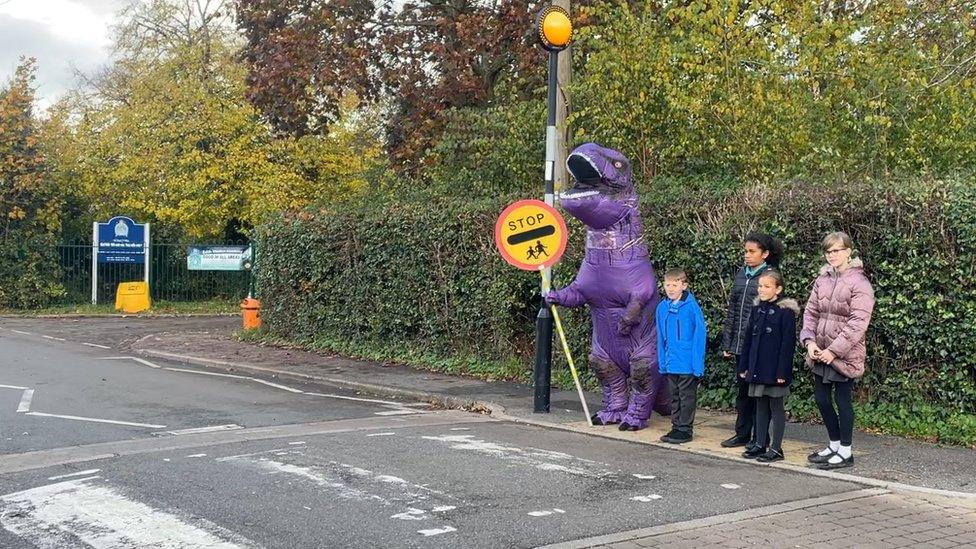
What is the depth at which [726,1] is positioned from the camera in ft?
42.4

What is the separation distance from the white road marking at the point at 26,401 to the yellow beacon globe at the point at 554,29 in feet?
22.3

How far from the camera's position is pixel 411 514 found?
602 centimetres

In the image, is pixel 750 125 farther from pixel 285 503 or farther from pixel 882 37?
pixel 285 503

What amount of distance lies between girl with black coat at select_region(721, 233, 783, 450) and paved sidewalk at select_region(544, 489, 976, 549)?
1.86 metres

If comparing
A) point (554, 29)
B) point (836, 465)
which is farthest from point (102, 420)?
point (836, 465)

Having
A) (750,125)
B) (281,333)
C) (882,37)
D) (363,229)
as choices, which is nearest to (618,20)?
(750,125)

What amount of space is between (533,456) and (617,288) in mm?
2199

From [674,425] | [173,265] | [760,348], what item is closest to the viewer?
[760,348]

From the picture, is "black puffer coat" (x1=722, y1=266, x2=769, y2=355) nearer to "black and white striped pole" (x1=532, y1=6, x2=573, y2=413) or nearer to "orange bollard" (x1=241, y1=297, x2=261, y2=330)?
"black and white striped pole" (x1=532, y1=6, x2=573, y2=413)

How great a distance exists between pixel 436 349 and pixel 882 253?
24.1 feet

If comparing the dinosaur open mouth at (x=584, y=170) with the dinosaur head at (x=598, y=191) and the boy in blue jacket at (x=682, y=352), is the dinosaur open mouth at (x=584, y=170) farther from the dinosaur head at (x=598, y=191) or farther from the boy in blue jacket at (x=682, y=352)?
the boy in blue jacket at (x=682, y=352)

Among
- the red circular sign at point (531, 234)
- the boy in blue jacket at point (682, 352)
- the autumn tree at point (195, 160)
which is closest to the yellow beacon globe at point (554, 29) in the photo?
the red circular sign at point (531, 234)

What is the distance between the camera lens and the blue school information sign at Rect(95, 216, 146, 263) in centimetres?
2897

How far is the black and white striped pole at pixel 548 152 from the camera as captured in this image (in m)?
10.0
